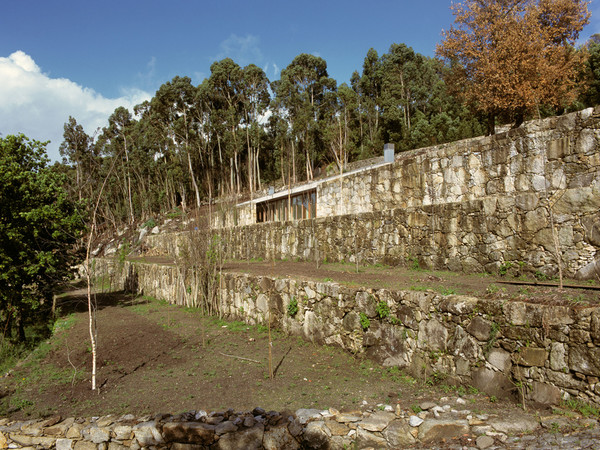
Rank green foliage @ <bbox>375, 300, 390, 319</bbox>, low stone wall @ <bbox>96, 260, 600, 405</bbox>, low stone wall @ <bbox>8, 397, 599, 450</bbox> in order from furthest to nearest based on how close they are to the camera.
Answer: green foliage @ <bbox>375, 300, 390, 319</bbox> < low stone wall @ <bbox>96, 260, 600, 405</bbox> < low stone wall @ <bbox>8, 397, 599, 450</bbox>

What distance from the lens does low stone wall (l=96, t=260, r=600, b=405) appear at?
3.72m

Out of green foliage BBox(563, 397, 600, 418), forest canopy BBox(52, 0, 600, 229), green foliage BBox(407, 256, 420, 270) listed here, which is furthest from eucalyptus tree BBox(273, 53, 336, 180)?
green foliage BBox(563, 397, 600, 418)

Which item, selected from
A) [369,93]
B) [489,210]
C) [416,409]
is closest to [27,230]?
[416,409]

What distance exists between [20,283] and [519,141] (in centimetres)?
1307

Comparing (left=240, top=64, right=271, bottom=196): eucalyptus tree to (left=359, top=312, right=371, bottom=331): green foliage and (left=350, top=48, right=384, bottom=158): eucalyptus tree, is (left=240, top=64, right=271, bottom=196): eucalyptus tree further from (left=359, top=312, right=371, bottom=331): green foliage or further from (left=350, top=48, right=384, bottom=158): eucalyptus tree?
(left=359, top=312, right=371, bottom=331): green foliage

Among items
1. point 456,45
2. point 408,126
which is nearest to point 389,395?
point 456,45

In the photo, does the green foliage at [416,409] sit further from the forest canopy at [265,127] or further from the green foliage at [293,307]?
the forest canopy at [265,127]

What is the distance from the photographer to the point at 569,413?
3.53m

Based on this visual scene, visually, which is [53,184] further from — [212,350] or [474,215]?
[474,215]

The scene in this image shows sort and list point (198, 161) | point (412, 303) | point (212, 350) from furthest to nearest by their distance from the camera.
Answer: point (198, 161) < point (212, 350) < point (412, 303)

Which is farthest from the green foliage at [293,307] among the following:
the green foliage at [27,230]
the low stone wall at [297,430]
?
the green foliage at [27,230]

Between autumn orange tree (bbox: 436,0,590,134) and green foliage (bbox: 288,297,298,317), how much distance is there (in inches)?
517

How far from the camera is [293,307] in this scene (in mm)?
7691

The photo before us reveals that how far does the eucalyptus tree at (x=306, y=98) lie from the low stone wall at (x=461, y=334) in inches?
969
